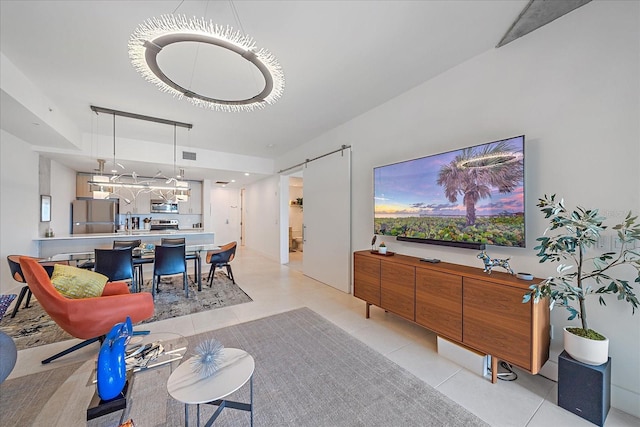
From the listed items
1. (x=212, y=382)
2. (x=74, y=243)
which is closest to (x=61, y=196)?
(x=74, y=243)

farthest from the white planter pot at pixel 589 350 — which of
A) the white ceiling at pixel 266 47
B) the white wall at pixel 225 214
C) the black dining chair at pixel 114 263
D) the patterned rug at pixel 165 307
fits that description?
the white wall at pixel 225 214

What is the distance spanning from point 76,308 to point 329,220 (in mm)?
3628

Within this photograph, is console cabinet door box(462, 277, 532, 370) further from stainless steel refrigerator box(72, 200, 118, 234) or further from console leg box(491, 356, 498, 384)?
stainless steel refrigerator box(72, 200, 118, 234)

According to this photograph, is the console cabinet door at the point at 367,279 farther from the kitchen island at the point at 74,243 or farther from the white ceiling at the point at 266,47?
the kitchen island at the point at 74,243

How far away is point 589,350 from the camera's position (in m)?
1.65

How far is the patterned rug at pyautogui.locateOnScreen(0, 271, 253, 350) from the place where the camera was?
9.15 feet

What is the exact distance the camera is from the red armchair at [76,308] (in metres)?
2.11

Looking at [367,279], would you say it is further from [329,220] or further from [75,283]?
[75,283]

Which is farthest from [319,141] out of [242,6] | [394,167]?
[242,6]

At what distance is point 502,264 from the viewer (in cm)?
213

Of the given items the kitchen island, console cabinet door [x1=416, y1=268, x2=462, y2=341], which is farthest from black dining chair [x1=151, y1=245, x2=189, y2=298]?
console cabinet door [x1=416, y1=268, x2=462, y2=341]

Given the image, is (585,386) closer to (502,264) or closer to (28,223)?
(502,264)

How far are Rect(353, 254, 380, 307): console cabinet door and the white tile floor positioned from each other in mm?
332

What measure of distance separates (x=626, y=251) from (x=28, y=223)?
7828mm
